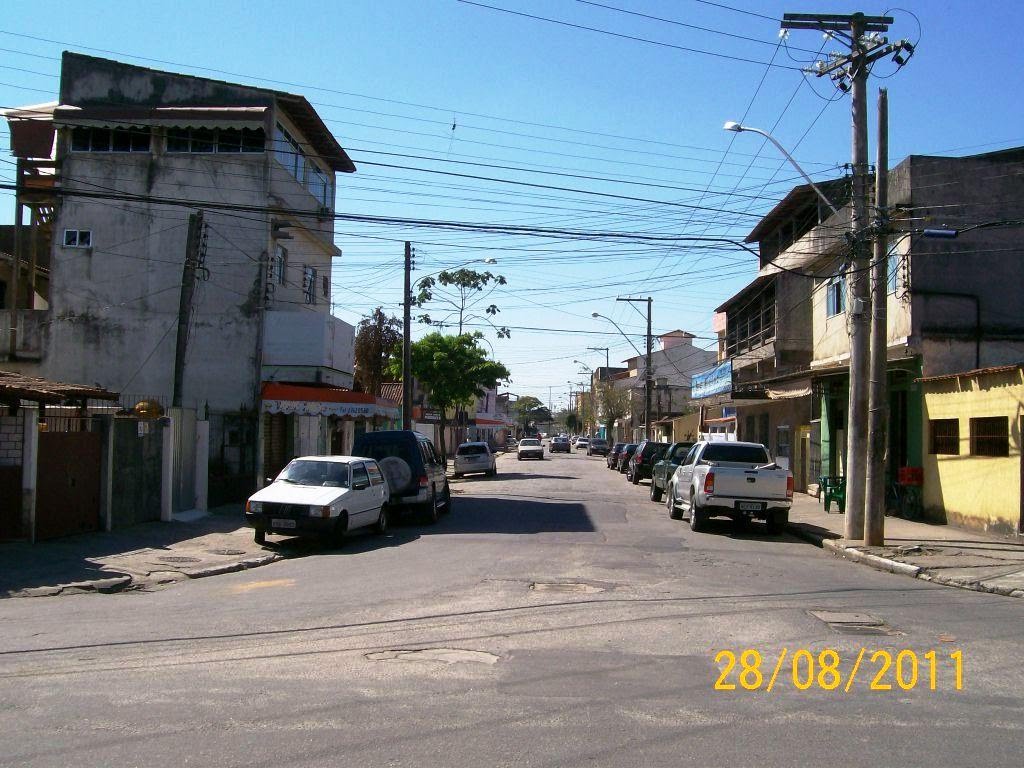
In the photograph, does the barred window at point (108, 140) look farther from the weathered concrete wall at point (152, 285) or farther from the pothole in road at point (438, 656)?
the pothole in road at point (438, 656)

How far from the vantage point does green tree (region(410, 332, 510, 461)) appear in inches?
1636

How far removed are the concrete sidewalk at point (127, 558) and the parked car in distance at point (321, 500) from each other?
60 cm

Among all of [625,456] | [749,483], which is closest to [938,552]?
[749,483]

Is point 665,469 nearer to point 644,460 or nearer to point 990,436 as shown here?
point 644,460

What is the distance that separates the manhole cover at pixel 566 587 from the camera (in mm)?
10750

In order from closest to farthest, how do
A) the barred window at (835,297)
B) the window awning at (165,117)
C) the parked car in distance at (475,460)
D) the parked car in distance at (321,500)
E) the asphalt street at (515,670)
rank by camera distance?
1. the asphalt street at (515,670)
2. the parked car in distance at (321,500)
3. the window awning at (165,117)
4. the barred window at (835,297)
5. the parked car in distance at (475,460)

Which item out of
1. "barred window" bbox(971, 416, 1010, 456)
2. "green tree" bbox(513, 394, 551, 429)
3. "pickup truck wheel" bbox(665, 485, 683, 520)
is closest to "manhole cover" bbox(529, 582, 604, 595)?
"barred window" bbox(971, 416, 1010, 456)

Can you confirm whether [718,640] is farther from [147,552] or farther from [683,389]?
[683,389]

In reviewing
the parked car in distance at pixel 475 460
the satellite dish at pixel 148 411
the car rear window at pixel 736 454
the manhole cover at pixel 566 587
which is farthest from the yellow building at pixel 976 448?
the parked car in distance at pixel 475 460

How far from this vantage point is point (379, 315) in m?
45.5

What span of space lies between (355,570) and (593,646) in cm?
582

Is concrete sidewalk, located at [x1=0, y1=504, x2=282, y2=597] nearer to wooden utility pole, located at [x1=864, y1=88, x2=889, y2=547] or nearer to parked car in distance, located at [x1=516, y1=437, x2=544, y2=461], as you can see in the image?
wooden utility pole, located at [x1=864, y1=88, x2=889, y2=547]

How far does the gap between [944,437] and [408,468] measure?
11571mm

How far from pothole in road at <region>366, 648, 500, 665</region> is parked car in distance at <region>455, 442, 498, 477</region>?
3151 centimetres
